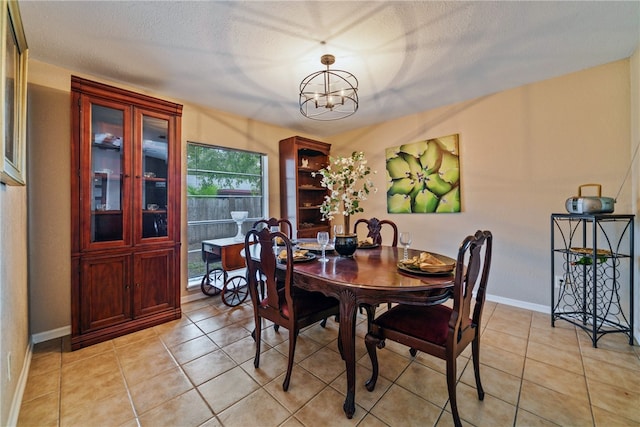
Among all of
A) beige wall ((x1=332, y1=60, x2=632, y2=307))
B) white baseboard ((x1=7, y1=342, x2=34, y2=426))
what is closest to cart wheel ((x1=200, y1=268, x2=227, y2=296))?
white baseboard ((x1=7, y1=342, x2=34, y2=426))

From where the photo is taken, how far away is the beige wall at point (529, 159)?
2445 mm

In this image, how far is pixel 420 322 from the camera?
61.5 inches

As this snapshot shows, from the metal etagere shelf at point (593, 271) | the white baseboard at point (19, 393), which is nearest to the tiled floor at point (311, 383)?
the white baseboard at point (19, 393)

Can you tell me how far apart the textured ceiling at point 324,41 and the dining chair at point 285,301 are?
1.57 meters

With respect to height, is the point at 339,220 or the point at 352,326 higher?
the point at 339,220

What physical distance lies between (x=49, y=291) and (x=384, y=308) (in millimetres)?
3421

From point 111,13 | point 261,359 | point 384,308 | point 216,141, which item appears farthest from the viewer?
point 216,141

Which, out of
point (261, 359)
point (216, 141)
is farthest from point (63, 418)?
point (216, 141)

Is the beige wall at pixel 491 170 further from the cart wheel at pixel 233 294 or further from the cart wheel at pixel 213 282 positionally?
the cart wheel at pixel 233 294

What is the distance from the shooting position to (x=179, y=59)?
2285 millimetres

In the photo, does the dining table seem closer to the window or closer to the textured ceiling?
the textured ceiling

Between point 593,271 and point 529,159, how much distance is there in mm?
1300

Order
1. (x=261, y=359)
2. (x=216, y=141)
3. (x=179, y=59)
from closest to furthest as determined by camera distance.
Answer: (x=261, y=359) → (x=179, y=59) → (x=216, y=141)

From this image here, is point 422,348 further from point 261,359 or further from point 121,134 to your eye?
point 121,134
